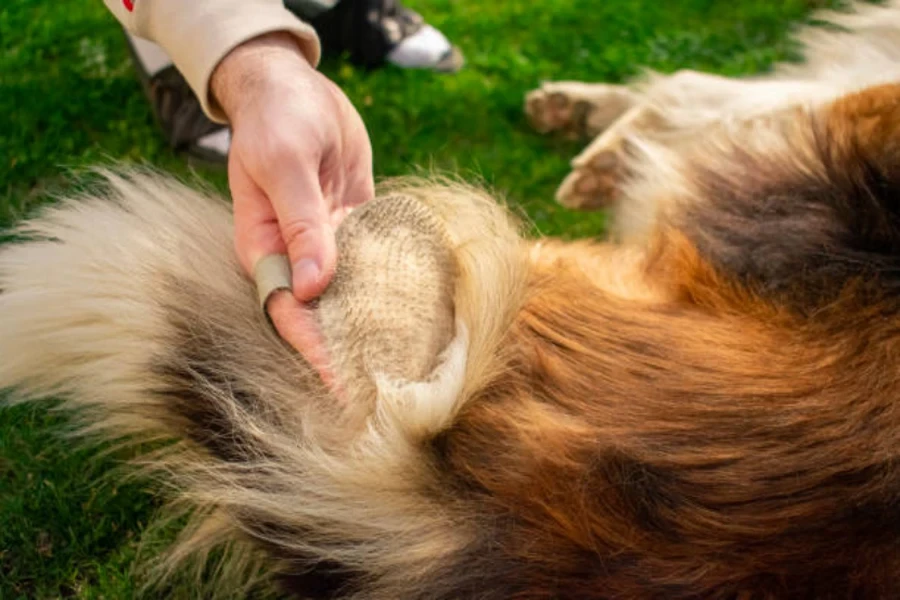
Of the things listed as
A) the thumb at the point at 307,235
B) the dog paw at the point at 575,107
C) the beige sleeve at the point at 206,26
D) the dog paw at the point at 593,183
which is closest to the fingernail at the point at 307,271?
the thumb at the point at 307,235

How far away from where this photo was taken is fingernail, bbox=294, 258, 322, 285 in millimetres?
1646

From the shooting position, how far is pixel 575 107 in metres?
3.55

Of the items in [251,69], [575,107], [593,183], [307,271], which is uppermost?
[251,69]

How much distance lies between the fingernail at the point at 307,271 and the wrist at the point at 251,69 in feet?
1.49

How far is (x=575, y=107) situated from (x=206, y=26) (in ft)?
6.05

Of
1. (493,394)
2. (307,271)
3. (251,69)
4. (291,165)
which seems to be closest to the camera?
(493,394)

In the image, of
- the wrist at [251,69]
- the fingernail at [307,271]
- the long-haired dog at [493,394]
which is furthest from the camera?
the wrist at [251,69]

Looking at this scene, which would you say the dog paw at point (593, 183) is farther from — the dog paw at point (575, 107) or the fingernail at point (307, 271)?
the fingernail at point (307, 271)

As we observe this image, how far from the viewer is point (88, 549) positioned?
1.94 metres

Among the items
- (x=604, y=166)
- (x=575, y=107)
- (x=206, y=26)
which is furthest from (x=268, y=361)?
(x=575, y=107)

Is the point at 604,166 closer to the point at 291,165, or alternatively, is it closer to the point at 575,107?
the point at 575,107

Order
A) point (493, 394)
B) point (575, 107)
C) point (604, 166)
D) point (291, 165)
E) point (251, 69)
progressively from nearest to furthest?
1. point (493, 394)
2. point (291, 165)
3. point (251, 69)
4. point (604, 166)
5. point (575, 107)

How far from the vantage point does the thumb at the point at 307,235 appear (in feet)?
5.41

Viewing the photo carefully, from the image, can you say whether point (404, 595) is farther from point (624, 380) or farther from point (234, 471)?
point (624, 380)
